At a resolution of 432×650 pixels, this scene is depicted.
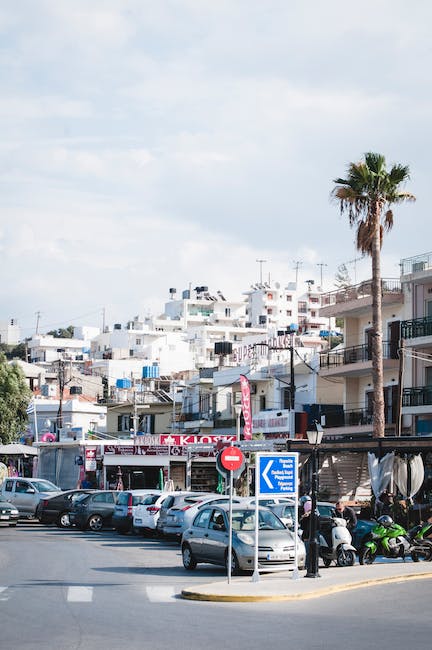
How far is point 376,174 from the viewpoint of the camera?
140ft

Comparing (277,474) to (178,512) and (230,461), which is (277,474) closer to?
(230,461)

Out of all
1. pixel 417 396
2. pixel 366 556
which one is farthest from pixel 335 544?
pixel 417 396

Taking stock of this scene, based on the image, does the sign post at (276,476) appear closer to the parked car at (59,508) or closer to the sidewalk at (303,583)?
the sidewalk at (303,583)

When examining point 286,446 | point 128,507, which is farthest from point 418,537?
point 286,446

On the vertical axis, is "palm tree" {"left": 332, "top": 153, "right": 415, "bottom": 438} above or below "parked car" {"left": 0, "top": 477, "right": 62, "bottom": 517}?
above

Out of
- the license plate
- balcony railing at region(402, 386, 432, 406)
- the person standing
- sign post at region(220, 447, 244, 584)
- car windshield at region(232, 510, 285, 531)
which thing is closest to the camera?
sign post at region(220, 447, 244, 584)

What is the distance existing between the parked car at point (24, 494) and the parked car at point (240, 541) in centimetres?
2190

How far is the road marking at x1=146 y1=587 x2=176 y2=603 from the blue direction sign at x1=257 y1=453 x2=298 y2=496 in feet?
9.80

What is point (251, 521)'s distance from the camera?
2402cm

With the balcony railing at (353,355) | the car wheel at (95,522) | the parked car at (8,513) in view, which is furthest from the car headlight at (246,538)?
the balcony railing at (353,355)

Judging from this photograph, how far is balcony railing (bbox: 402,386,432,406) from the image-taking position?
164ft

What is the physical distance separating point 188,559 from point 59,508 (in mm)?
18613

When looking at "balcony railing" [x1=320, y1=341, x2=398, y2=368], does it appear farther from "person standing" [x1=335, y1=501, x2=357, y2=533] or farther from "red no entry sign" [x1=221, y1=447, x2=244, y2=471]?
"red no entry sign" [x1=221, y1=447, x2=244, y2=471]

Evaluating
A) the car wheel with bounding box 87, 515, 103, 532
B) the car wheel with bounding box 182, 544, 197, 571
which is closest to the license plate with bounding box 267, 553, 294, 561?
the car wheel with bounding box 182, 544, 197, 571
